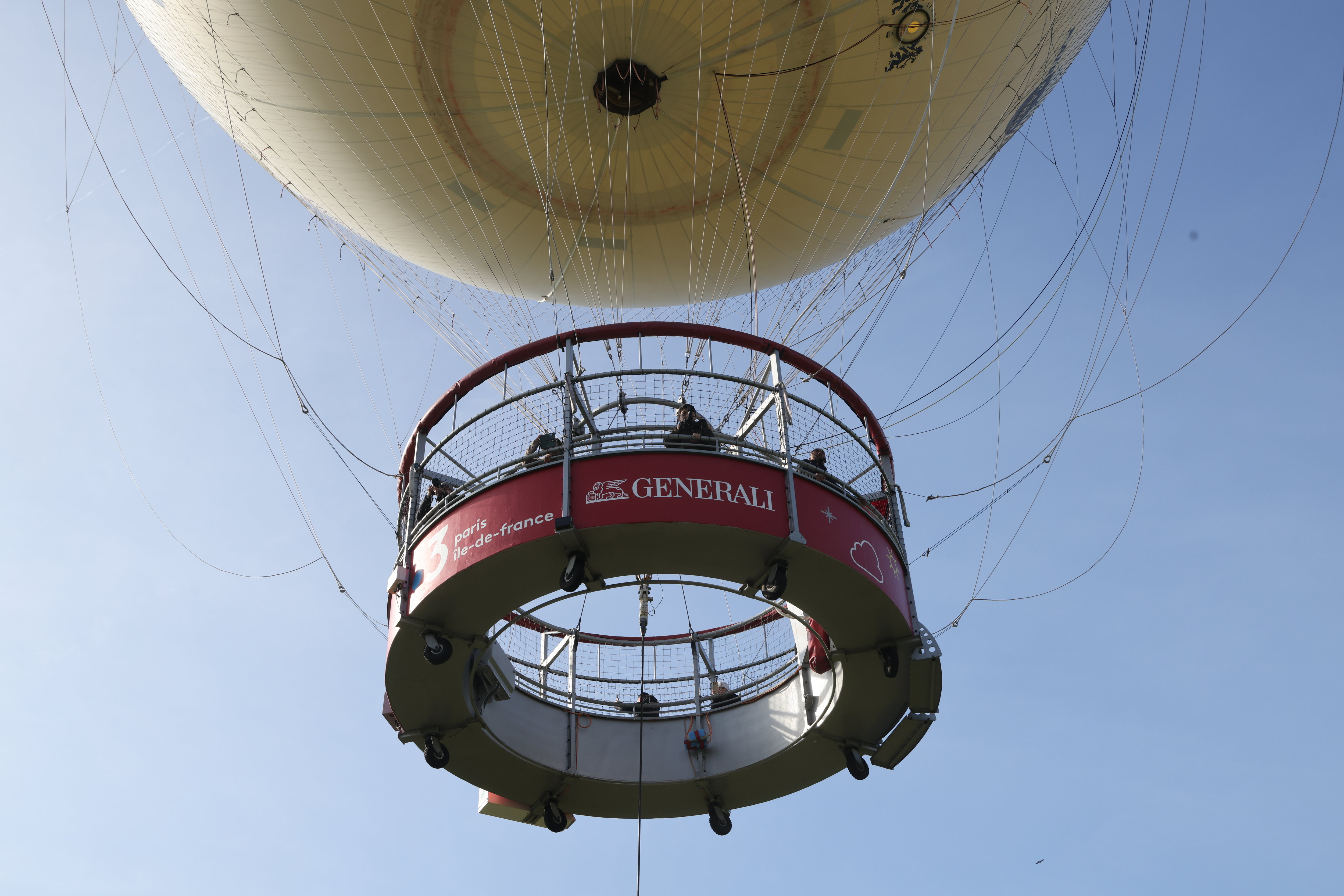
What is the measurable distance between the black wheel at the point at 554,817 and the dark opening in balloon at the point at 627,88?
8.82 m

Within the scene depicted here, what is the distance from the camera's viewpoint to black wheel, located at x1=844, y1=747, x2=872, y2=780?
41.7 feet

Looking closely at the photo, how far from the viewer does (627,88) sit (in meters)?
15.1

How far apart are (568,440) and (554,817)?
5.09 meters

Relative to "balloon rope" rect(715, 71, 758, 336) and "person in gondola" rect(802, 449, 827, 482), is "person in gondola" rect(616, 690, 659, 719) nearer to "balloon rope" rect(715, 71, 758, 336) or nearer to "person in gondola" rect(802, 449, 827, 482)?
"balloon rope" rect(715, 71, 758, 336)

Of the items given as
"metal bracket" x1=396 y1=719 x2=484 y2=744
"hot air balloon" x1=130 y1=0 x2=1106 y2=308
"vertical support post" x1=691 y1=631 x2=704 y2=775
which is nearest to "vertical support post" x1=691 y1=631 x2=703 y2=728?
"vertical support post" x1=691 y1=631 x2=704 y2=775

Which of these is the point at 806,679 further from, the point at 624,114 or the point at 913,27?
the point at 913,27

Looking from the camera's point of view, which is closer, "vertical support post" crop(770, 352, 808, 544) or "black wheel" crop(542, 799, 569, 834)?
"vertical support post" crop(770, 352, 808, 544)

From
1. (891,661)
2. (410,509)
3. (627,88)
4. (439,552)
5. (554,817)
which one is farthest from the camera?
(627,88)

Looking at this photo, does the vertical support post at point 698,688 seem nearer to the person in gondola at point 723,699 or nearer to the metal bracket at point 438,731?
the person in gondola at point 723,699

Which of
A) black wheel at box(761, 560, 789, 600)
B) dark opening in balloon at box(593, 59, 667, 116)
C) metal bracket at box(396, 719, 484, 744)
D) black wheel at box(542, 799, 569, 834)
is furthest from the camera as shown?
dark opening in balloon at box(593, 59, 667, 116)

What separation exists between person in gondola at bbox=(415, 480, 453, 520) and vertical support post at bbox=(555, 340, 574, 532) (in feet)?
6.15

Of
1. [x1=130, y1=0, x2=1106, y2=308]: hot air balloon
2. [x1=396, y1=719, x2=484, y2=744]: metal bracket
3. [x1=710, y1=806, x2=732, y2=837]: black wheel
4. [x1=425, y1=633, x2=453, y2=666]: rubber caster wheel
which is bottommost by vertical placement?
[x1=710, y1=806, x2=732, y2=837]: black wheel

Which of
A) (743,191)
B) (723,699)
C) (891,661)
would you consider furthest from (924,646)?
(743,191)

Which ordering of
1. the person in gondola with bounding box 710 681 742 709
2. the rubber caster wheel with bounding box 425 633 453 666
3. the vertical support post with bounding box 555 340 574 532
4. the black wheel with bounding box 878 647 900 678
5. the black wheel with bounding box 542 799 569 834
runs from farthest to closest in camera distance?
the person in gondola with bounding box 710 681 742 709 → the black wheel with bounding box 542 799 569 834 → the black wheel with bounding box 878 647 900 678 → the rubber caster wheel with bounding box 425 633 453 666 → the vertical support post with bounding box 555 340 574 532
